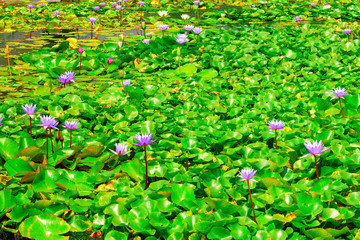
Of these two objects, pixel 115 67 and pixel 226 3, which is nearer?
pixel 115 67

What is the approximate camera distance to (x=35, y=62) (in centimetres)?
388

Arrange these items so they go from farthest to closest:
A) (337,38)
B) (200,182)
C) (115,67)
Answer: (337,38) → (115,67) → (200,182)

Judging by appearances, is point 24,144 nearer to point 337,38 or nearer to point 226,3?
point 337,38

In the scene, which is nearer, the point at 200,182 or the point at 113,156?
the point at 200,182

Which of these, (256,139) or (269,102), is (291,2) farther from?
(256,139)

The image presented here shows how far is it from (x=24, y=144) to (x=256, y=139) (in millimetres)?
1424

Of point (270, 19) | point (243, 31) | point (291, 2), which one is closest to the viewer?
point (243, 31)

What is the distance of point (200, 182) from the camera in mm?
1984

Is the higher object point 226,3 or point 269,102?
point 269,102

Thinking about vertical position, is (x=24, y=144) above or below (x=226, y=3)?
above

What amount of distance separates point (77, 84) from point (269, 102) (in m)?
1.69

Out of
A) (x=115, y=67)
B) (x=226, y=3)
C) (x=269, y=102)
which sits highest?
(x=269, y=102)

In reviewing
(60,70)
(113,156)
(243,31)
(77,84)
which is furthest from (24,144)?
(243,31)

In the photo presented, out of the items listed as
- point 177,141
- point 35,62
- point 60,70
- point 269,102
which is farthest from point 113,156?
point 35,62
